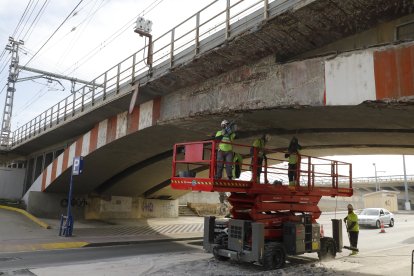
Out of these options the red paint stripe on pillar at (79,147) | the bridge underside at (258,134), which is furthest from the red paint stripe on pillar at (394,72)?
the red paint stripe on pillar at (79,147)

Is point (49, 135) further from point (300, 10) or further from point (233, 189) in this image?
point (300, 10)

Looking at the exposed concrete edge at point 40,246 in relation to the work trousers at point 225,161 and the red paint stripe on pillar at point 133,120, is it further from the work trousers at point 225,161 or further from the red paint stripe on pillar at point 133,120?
the work trousers at point 225,161

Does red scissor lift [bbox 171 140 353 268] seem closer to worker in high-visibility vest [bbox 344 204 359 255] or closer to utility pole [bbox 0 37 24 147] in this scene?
worker in high-visibility vest [bbox 344 204 359 255]

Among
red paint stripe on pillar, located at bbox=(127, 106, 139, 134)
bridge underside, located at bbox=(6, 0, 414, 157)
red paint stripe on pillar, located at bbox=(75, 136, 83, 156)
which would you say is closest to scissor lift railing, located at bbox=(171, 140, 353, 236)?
bridge underside, located at bbox=(6, 0, 414, 157)

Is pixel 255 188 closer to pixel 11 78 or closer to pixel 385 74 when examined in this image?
pixel 385 74

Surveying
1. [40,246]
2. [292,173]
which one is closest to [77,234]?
[40,246]

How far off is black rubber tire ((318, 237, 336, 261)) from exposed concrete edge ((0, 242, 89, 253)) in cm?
854

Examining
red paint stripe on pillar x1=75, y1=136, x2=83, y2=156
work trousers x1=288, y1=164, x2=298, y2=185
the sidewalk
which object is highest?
red paint stripe on pillar x1=75, y1=136, x2=83, y2=156

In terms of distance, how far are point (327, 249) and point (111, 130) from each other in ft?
34.3

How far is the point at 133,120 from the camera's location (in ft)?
53.5

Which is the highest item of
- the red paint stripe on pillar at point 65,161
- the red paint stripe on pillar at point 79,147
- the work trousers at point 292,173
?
the red paint stripe on pillar at point 79,147

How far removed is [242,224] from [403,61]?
5.43m

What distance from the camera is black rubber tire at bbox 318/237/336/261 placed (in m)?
12.1

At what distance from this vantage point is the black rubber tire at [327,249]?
39.6 ft
